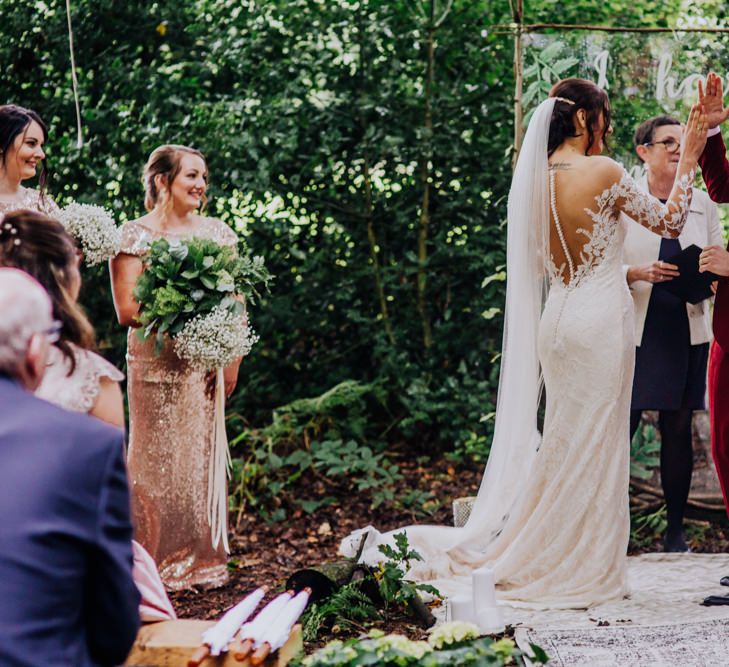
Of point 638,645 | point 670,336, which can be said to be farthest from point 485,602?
point 670,336

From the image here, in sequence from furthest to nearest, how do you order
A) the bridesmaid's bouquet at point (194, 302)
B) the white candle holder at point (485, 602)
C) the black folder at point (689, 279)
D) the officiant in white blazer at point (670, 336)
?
the officiant in white blazer at point (670, 336), the black folder at point (689, 279), the bridesmaid's bouquet at point (194, 302), the white candle holder at point (485, 602)

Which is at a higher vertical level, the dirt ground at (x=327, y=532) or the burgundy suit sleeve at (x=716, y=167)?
the burgundy suit sleeve at (x=716, y=167)

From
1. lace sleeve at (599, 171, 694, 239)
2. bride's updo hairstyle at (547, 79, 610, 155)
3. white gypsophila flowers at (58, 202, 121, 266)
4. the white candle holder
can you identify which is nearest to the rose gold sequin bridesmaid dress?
white gypsophila flowers at (58, 202, 121, 266)

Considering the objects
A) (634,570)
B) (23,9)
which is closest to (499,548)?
(634,570)

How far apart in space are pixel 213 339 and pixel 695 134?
235cm

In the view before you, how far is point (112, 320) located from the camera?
7.78m

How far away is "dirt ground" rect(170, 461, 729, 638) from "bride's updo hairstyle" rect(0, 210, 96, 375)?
2.44 metres

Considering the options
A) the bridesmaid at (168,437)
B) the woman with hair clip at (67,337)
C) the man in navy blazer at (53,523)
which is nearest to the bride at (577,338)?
the bridesmaid at (168,437)

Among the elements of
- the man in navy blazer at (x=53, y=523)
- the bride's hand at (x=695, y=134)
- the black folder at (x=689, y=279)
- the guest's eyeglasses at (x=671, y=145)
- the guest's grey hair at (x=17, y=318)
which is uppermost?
the guest's eyeglasses at (x=671, y=145)

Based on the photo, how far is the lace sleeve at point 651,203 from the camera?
14.8ft

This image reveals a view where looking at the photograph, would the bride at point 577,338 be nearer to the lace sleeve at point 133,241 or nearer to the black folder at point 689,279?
the black folder at point 689,279

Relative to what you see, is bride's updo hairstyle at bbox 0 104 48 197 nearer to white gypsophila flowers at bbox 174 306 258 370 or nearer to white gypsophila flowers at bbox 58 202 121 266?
white gypsophila flowers at bbox 58 202 121 266

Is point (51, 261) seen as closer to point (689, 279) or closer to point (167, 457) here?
point (167, 457)

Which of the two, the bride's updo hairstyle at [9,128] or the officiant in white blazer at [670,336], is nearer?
the bride's updo hairstyle at [9,128]
